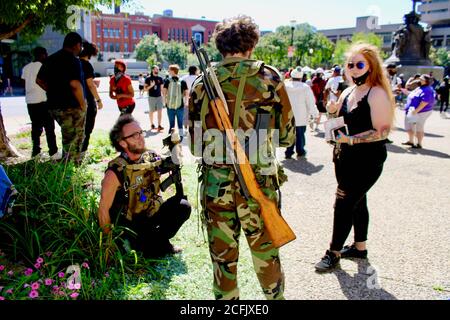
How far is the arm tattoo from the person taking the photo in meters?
3.32

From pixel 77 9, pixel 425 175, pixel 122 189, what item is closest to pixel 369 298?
pixel 122 189

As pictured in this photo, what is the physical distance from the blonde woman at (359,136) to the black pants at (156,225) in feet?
4.31

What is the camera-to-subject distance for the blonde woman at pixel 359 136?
3320 mm

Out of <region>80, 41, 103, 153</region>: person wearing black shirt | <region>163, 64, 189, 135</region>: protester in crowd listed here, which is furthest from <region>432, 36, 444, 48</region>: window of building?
<region>80, 41, 103, 153</region>: person wearing black shirt

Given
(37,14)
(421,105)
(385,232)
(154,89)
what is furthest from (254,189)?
(154,89)

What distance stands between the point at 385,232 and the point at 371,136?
163 centimetres

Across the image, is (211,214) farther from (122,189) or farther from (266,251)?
(122,189)

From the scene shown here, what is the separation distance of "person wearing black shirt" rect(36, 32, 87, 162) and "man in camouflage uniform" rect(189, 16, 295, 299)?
383cm

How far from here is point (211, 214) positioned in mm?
2443

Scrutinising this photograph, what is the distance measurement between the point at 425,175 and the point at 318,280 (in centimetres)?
455

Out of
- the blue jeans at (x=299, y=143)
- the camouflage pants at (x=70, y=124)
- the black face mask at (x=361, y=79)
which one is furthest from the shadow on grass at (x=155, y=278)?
the blue jeans at (x=299, y=143)

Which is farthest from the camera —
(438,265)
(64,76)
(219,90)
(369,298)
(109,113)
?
(109,113)

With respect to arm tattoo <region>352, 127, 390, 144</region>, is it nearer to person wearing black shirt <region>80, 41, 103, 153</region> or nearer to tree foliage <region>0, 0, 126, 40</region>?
tree foliage <region>0, 0, 126, 40</region>
